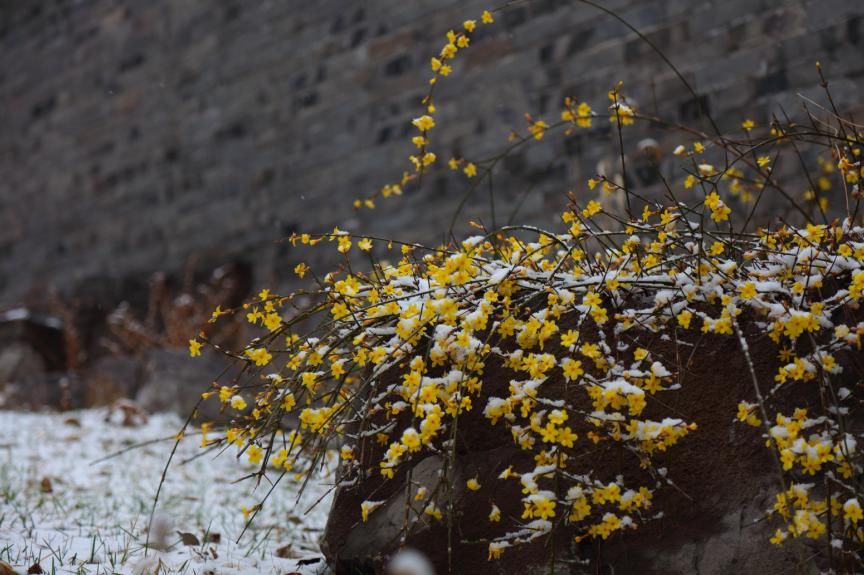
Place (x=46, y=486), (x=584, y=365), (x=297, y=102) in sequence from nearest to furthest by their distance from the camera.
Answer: (x=584, y=365), (x=46, y=486), (x=297, y=102)

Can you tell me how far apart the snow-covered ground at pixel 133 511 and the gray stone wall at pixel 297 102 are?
2.37 m

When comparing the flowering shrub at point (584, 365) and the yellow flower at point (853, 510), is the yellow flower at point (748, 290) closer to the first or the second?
the flowering shrub at point (584, 365)

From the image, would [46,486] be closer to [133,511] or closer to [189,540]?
[133,511]

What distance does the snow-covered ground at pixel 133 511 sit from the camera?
2.23 meters

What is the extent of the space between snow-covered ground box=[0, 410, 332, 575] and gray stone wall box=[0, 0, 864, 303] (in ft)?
7.78

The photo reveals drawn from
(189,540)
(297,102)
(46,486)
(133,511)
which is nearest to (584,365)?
(189,540)

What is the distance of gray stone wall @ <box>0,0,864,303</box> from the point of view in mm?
4898

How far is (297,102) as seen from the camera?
6.86 metres

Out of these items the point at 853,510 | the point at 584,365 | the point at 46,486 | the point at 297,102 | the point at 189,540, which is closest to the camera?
the point at 853,510

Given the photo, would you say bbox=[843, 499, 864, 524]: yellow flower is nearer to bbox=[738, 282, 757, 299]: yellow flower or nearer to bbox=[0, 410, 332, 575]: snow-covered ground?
bbox=[738, 282, 757, 299]: yellow flower

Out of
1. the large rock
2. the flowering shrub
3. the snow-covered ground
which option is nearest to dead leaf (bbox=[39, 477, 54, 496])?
the snow-covered ground

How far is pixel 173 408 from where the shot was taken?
17.5 ft

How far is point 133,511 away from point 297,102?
4.46m

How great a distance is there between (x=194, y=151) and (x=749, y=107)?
455 cm
